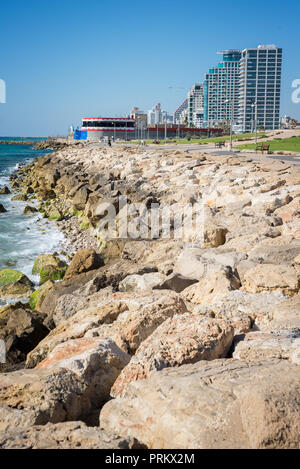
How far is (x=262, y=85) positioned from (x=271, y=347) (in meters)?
144

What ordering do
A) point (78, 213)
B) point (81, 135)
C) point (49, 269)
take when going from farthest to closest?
point (81, 135) < point (78, 213) < point (49, 269)

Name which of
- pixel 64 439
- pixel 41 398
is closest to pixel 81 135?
pixel 41 398

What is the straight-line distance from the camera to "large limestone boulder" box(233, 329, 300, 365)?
330 centimetres

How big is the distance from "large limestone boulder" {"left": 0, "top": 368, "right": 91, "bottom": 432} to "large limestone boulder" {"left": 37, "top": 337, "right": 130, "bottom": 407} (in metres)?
0.08

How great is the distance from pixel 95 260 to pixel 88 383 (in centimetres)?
553

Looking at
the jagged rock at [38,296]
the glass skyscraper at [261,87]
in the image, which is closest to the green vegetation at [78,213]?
the jagged rock at [38,296]

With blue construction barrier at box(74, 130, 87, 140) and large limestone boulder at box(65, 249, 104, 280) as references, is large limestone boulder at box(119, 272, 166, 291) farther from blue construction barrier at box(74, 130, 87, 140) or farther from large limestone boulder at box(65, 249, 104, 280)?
blue construction barrier at box(74, 130, 87, 140)

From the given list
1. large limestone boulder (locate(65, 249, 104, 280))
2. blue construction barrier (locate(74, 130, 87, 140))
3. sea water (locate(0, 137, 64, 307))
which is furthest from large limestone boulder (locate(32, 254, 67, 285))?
blue construction barrier (locate(74, 130, 87, 140))

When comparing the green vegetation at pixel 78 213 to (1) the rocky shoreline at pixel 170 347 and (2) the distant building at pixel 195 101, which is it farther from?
(2) the distant building at pixel 195 101

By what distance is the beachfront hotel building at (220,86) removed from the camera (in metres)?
170

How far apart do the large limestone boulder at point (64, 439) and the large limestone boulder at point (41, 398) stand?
0.21 m

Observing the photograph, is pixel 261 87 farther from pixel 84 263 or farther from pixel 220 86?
pixel 84 263

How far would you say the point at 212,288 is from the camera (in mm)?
5438
